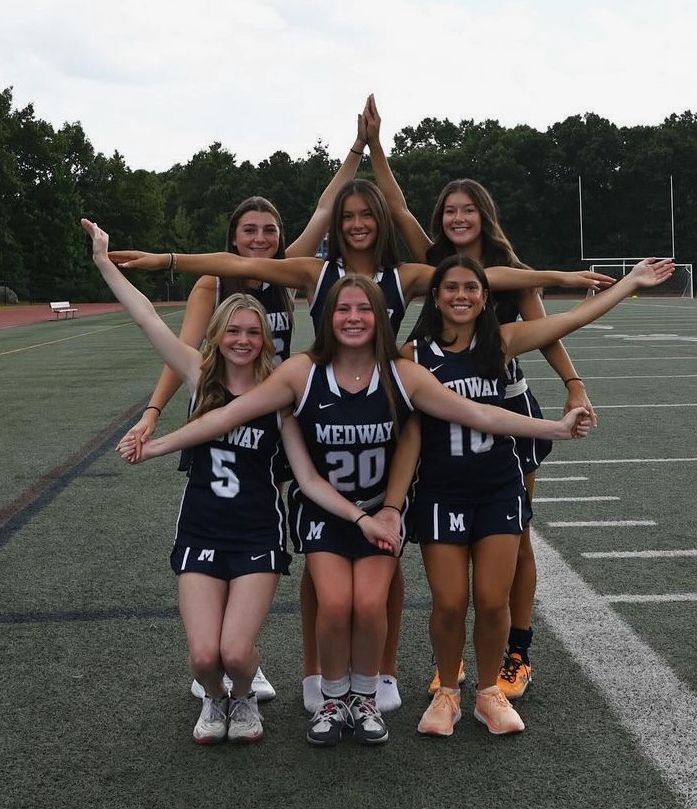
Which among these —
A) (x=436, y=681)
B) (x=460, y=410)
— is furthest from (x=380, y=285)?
(x=436, y=681)

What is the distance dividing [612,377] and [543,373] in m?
1.04

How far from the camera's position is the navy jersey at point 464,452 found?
3338 mm

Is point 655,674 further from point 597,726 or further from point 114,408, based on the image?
point 114,408

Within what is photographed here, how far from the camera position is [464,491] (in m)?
3.33

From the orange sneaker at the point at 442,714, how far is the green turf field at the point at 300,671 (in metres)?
0.05

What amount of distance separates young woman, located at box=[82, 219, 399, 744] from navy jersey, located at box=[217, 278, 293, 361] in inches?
9.9

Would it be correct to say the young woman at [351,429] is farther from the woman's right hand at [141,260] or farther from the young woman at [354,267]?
the woman's right hand at [141,260]

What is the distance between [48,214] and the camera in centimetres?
5809

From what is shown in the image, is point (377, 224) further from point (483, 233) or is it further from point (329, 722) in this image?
point (329, 722)

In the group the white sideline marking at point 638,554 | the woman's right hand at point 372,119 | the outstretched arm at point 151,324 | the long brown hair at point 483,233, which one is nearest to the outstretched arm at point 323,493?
the outstretched arm at point 151,324

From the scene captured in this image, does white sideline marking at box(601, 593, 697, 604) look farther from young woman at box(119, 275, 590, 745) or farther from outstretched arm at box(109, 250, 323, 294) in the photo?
outstretched arm at box(109, 250, 323, 294)

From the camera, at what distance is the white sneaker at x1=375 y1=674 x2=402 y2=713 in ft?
11.1

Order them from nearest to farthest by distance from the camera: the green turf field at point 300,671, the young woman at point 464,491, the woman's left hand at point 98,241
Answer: the green turf field at point 300,671 → the young woman at point 464,491 → the woman's left hand at point 98,241

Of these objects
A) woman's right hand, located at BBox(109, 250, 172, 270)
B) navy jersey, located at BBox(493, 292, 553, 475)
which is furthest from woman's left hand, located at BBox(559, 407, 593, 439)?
woman's right hand, located at BBox(109, 250, 172, 270)
